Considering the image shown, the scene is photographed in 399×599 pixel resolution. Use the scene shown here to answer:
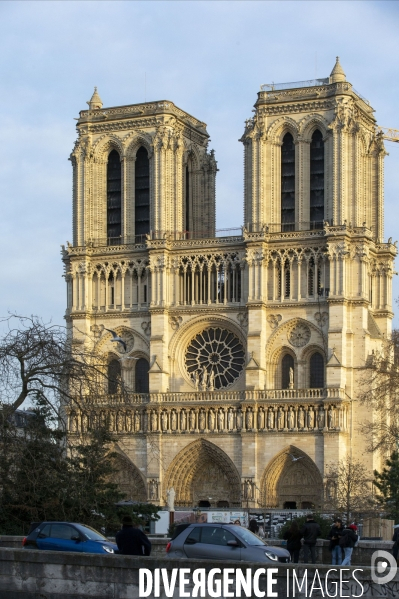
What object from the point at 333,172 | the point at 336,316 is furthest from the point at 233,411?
the point at 333,172

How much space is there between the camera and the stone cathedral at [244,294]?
69.0 meters

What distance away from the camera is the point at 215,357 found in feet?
240

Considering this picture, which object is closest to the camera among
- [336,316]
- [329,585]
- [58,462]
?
[329,585]

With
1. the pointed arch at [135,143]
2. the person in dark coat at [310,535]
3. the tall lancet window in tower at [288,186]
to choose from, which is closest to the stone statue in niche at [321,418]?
the tall lancet window in tower at [288,186]

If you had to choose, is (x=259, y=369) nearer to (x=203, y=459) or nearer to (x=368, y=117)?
(x=203, y=459)

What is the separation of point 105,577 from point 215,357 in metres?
44.1

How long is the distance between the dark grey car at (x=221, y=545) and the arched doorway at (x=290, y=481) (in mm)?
35809

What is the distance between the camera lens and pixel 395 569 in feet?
91.1

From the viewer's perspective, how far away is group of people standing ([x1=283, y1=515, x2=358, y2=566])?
3419 centimetres

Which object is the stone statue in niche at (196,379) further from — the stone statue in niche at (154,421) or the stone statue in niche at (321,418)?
the stone statue in niche at (321,418)

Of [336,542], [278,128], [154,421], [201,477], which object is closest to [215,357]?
[154,421]

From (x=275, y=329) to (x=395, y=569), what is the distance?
4309 cm

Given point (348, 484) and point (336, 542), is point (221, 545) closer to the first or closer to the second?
point (336, 542)

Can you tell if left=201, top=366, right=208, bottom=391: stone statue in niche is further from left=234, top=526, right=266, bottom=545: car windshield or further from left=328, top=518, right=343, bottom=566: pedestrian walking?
left=234, top=526, right=266, bottom=545: car windshield
